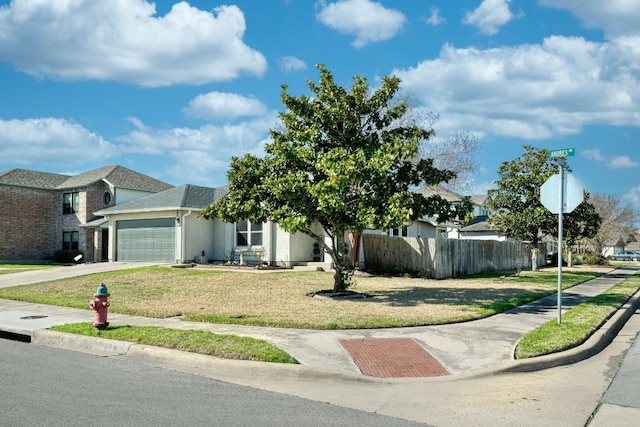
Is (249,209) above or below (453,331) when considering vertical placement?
above

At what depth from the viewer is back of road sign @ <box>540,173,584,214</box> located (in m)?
10.8

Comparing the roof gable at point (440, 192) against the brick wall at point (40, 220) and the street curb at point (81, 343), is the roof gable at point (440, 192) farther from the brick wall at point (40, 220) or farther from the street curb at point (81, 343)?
the street curb at point (81, 343)

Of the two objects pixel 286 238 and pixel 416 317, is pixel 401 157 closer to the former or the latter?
pixel 416 317

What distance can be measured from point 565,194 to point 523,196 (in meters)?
17.4

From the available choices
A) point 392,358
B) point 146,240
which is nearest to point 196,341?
point 392,358

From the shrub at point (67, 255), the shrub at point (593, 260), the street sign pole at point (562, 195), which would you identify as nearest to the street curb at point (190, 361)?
the street sign pole at point (562, 195)

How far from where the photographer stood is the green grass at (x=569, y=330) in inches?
357

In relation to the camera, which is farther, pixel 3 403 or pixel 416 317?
pixel 416 317

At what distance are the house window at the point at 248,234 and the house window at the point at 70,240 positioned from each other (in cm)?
1619

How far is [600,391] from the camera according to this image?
725 centimetres

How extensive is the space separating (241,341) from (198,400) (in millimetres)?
2595

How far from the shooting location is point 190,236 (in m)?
27.2

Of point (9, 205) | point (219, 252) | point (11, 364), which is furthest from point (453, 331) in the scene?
point (9, 205)

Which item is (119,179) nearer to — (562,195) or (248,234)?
(248,234)
